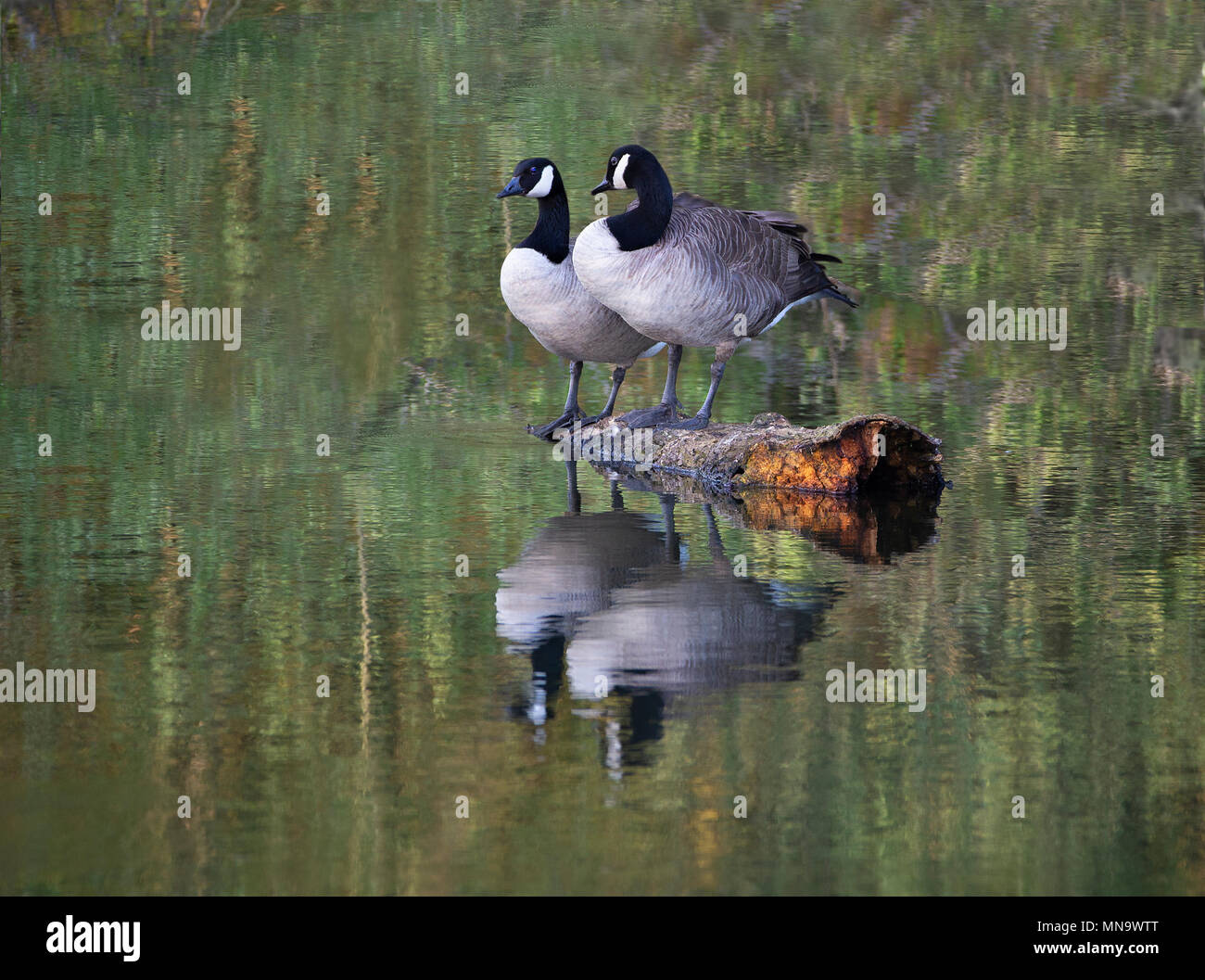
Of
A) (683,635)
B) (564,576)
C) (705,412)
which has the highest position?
(705,412)

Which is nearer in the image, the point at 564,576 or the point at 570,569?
the point at 564,576

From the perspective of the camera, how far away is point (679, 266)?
12.8 metres

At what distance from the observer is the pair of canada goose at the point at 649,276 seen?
1277cm

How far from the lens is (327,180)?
2358cm

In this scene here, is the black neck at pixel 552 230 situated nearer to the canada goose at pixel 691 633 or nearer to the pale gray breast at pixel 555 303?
the pale gray breast at pixel 555 303

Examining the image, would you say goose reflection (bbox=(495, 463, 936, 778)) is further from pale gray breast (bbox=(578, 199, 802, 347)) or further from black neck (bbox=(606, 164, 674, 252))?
black neck (bbox=(606, 164, 674, 252))

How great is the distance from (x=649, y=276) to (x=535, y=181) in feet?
4.95

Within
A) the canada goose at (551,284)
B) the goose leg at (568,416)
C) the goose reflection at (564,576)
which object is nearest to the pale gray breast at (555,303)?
the canada goose at (551,284)

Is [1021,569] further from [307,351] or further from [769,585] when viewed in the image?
[307,351]

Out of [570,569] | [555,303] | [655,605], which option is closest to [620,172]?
→ [555,303]

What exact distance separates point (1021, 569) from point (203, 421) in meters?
7.45

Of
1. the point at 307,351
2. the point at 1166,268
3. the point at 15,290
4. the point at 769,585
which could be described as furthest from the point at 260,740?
the point at 1166,268

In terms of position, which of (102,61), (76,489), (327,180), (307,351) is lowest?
(76,489)

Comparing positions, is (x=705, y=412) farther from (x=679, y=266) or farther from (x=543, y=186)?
(x=543, y=186)
